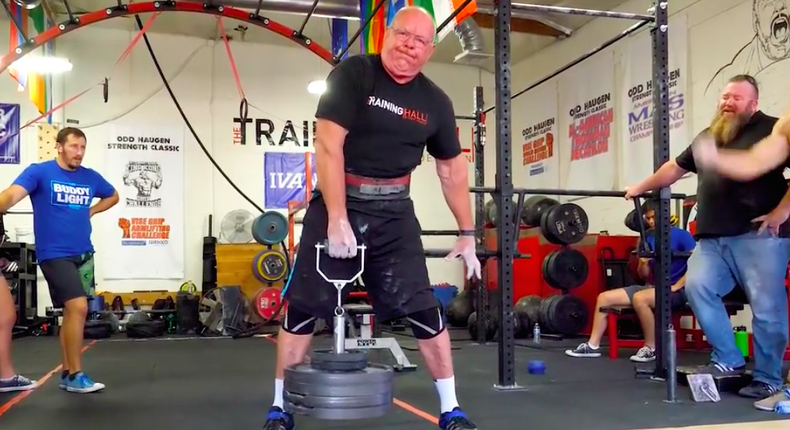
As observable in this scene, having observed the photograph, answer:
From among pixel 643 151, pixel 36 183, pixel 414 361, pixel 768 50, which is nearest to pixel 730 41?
pixel 768 50

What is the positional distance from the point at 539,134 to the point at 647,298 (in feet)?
15.9

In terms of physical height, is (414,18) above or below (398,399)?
above

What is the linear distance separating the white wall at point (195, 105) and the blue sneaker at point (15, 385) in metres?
5.20

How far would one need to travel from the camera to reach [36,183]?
3299 millimetres

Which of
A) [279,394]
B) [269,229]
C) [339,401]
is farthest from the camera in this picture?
[269,229]

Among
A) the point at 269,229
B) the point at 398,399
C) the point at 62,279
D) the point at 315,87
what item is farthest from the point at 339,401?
the point at 315,87

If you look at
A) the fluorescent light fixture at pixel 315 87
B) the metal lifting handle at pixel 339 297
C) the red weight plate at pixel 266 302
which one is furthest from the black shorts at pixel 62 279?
the fluorescent light fixture at pixel 315 87

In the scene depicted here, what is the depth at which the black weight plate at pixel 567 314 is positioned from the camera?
5754 mm

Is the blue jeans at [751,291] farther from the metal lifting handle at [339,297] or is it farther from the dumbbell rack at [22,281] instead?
the dumbbell rack at [22,281]

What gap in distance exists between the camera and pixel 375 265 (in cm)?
223

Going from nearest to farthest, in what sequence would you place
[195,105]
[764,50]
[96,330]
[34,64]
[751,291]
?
[751,291] < [764,50] < [34,64] < [96,330] < [195,105]

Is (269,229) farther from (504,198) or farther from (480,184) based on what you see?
(504,198)

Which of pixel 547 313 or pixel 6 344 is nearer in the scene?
pixel 6 344

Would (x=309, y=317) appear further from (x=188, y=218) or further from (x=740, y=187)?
(x=188, y=218)
